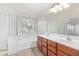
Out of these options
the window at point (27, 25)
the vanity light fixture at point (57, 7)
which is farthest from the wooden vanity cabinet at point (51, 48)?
the vanity light fixture at point (57, 7)

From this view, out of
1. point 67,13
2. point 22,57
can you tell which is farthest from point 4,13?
point 67,13

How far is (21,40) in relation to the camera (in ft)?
5.57

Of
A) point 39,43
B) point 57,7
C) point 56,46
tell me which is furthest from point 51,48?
point 57,7

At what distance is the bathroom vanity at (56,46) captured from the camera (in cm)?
146

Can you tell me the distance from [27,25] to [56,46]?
674mm

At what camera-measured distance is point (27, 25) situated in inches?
66.9

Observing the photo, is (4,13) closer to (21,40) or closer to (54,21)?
(21,40)

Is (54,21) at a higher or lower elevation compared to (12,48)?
higher

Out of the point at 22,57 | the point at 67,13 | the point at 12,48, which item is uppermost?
the point at 67,13

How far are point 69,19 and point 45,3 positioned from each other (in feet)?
1.68

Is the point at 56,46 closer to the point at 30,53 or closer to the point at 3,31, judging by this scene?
the point at 30,53

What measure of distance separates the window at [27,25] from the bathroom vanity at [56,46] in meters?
0.24

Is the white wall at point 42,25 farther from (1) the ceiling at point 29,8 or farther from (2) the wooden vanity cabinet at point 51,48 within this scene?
(2) the wooden vanity cabinet at point 51,48

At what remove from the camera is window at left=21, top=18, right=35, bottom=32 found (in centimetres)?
167
